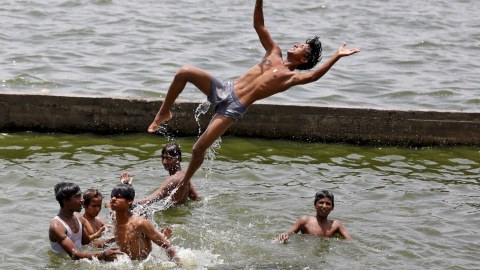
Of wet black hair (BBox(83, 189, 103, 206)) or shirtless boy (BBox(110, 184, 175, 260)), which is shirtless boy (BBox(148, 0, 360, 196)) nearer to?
wet black hair (BBox(83, 189, 103, 206))

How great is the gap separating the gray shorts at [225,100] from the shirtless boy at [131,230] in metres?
1.44

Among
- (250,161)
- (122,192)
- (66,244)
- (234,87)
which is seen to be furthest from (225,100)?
(250,161)

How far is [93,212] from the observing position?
8016mm

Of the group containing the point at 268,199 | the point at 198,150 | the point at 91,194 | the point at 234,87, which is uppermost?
the point at 234,87

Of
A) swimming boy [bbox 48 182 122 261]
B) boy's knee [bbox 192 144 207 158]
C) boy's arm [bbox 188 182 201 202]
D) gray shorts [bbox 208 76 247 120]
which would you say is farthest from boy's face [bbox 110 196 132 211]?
boy's arm [bbox 188 182 201 202]

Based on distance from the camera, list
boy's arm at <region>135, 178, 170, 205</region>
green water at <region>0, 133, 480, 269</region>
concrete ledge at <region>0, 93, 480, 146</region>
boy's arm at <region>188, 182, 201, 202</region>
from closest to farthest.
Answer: green water at <region>0, 133, 480, 269</region> → boy's arm at <region>135, 178, 170, 205</region> → boy's arm at <region>188, 182, 201, 202</region> → concrete ledge at <region>0, 93, 480, 146</region>

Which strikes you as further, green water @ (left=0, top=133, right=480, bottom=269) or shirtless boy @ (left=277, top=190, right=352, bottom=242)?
shirtless boy @ (left=277, top=190, right=352, bottom=242)

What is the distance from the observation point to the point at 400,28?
22938 millimetres

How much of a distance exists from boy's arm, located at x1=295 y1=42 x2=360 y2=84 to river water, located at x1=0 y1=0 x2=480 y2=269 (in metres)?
2.01

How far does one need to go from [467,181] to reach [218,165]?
378cm

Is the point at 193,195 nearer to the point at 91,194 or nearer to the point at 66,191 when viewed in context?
the point at 91,194

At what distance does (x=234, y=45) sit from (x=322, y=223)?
12159 millimetres

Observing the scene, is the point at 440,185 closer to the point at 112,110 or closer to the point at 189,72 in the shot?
the point at 189,72

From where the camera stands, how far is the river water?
27.1 feet
